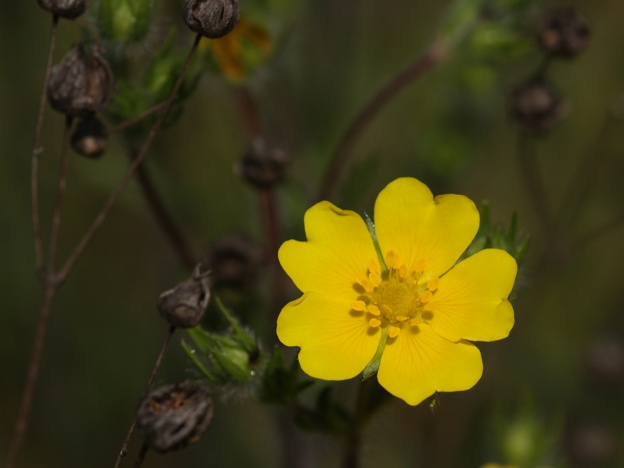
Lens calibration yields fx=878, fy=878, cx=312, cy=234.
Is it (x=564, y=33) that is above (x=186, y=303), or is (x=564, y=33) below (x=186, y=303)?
above

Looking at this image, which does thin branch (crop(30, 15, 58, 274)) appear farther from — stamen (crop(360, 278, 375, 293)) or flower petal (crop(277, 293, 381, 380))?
stamen (crop(360, 278, 375, 293))

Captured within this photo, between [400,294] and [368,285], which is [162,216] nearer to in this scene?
[368,285]

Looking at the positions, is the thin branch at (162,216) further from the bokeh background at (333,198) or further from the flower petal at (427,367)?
the flower petal at (427,367)

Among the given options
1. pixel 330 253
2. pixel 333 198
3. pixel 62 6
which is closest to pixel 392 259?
pixel 330 253

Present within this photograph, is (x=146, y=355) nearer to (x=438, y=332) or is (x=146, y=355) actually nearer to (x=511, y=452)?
(x=511, y=452)

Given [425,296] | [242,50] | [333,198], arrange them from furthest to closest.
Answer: [333,198]
[242,50]
[425,296]

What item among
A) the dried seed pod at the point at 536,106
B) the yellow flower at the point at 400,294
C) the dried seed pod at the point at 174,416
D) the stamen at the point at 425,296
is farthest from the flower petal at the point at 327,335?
the dried seed pod at the point at 536,106
